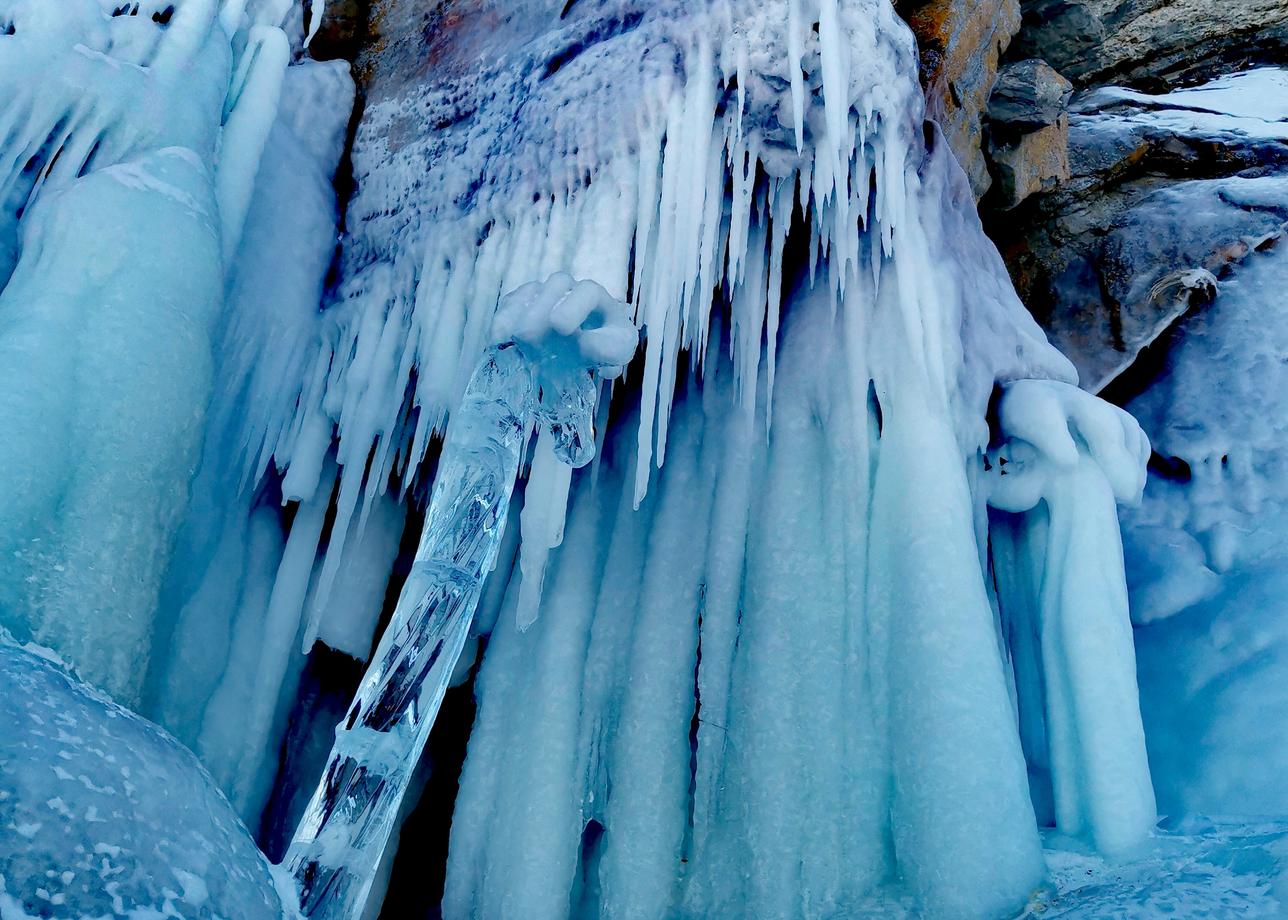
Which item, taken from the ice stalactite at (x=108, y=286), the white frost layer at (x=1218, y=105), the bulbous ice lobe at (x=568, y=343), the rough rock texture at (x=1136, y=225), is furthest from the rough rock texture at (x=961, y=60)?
the ice stalactite at (x=108, y=286)

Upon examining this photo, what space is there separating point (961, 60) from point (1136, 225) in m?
1.39

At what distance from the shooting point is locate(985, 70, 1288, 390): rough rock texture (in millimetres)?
4258

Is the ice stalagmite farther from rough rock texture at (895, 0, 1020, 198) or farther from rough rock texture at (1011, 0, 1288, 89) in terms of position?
rough rock texture at (1011, 0, 1288, 89)

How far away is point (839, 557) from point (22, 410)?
2.14 m

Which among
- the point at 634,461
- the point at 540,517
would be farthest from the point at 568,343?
the point at 634,461

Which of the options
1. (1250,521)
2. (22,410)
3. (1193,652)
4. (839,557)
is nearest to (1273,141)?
(1250,521)

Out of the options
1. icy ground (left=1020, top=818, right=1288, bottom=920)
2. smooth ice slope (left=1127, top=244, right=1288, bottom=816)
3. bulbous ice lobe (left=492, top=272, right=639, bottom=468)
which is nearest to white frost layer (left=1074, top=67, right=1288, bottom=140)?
smooth ice slope (left=1127, top=244, right=1288, bottom=816)

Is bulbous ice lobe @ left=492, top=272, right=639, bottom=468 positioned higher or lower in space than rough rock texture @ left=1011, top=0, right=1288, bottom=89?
lower

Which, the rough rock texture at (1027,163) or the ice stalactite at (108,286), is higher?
the rough rock texture at (1027,163)

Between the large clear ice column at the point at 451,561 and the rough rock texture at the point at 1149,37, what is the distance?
14.3 feet

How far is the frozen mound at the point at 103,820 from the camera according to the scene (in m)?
1.27

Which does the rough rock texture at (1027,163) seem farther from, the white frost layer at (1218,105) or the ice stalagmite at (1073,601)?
the ice stalagmite at (1073,601)

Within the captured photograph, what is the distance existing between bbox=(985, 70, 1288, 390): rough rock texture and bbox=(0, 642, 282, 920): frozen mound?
3964 millimetres

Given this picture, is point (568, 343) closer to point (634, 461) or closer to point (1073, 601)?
point (634, 461)
